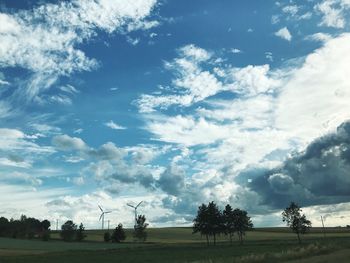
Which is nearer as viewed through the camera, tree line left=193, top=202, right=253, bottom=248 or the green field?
the green field

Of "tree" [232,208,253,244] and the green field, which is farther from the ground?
"tree" [232,208,253,244]

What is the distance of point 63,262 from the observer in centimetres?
7712

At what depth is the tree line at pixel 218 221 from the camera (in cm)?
15762

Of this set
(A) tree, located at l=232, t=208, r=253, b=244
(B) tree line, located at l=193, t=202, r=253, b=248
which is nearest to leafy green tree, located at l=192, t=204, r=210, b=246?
(B) tree line, located at l=193, t=202, r=253, b=248

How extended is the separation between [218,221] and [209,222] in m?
3.43

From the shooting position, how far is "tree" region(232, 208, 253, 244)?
17025 centimetres

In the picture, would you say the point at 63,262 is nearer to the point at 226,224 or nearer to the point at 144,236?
the point at 226,224

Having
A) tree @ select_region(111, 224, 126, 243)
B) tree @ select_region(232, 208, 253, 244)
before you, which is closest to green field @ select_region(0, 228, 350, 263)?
tree @ select_region(232, 208, 253, 244)

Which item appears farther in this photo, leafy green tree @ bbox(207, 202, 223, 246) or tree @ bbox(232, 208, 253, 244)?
tree @ bbox(232, 208, 253, 244)

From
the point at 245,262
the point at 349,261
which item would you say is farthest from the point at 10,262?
the point at 349,261

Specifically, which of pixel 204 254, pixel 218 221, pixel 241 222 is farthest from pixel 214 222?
pixel 204 254

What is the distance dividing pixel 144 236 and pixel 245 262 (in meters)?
154

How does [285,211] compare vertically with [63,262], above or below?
above

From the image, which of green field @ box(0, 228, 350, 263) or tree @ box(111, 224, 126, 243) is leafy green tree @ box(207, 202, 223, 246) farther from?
tree @ box(111, 224, 126, 243)
